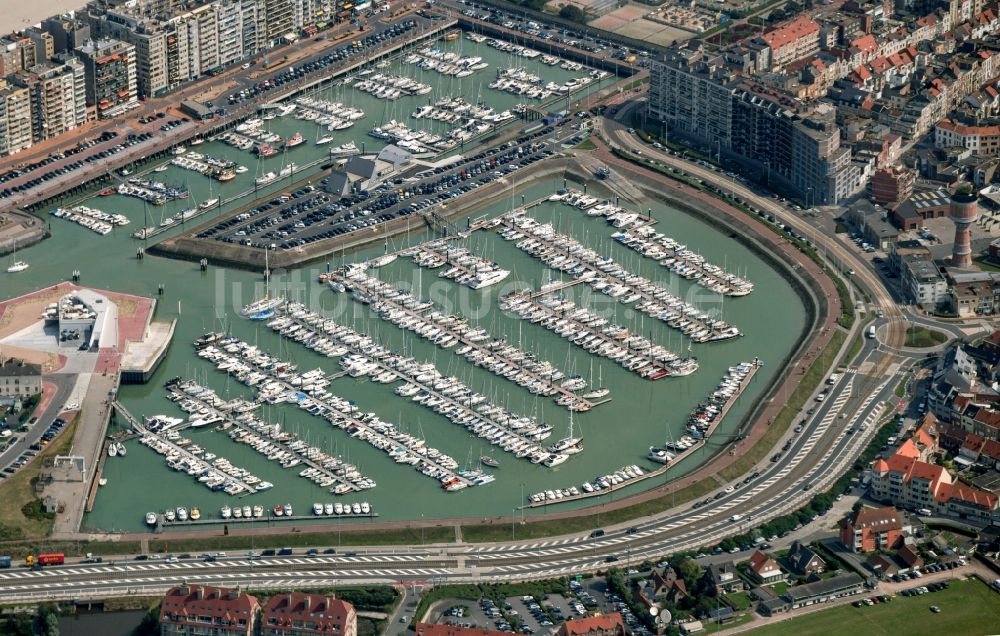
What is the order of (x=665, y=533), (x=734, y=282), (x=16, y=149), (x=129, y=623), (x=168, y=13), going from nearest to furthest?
1. (x=129, y=623)
2. (x=665, y=533)
3. (x=734, y=282)
4. (x=16, y=149)
5. (x=168, y=13)

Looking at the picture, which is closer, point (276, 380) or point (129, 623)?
point (129, 623)

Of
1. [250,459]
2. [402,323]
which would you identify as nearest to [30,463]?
[250,459]

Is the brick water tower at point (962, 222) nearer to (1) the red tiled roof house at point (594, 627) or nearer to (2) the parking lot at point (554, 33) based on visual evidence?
(2) the parking lot at point (554, 33)

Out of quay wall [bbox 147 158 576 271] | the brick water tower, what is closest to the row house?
the brick water tower

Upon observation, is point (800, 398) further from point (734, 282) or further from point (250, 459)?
point (250, 459)

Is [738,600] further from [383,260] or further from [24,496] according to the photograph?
[383,260]
